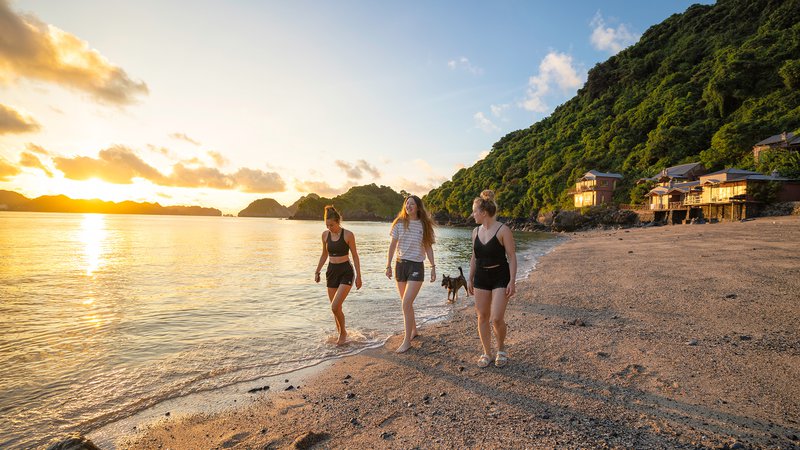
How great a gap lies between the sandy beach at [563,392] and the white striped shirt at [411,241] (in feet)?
5.70

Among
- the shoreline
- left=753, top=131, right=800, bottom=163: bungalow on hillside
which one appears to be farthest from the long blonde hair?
left=753, top=131, right=800, bottom=163: bungalow on hillside

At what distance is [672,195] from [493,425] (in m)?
61.9

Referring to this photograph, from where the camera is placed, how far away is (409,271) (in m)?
6.40

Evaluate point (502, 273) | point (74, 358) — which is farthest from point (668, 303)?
point (74, 358)

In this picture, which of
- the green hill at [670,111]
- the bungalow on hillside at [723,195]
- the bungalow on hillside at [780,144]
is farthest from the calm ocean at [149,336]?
the bungalow on hillside at [780,144]

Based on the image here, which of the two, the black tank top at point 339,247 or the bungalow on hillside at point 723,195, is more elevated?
the bungalow on hillside at point 723,195

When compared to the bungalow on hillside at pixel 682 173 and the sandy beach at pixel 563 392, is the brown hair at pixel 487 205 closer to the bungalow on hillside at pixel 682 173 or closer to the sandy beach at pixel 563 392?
the sandy beach at pixel 563 392

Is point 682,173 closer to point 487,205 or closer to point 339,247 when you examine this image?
point 487,205

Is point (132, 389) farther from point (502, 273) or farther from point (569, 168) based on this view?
point (569, 168)

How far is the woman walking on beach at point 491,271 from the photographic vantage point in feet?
16.2

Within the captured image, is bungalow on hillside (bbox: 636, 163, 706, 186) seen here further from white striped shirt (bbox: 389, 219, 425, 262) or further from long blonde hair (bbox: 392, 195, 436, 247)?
white striped shirt (bbox: 389, 219, 425, 262)

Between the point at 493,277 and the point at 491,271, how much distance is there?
0.29 ft

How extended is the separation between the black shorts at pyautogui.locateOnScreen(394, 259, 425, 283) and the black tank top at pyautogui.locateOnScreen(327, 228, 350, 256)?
1107mm

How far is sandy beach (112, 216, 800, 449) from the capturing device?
11.2 ft
